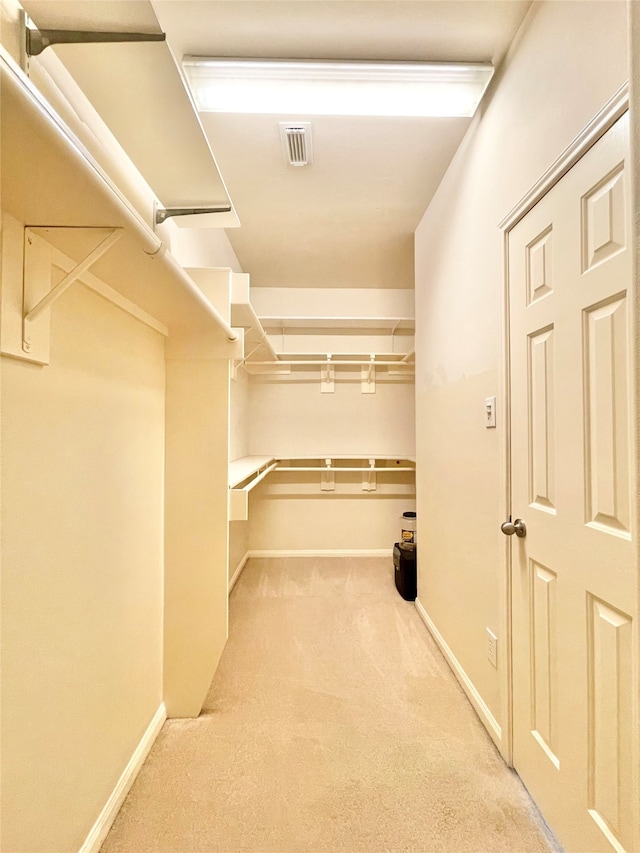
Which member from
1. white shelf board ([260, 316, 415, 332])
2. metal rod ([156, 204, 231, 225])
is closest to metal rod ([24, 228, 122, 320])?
metal rod ([156, 204, 231, 225])

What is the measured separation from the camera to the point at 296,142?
1.78 meters

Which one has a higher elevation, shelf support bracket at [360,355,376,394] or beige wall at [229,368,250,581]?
shelf support bracket at [360,355,376,394]

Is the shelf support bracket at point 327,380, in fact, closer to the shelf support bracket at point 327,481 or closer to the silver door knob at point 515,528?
the shelf support bracket at point 327,481

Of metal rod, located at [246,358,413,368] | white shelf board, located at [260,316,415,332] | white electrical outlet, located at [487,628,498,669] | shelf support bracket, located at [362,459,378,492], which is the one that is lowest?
white electrical outlet, located at [487,628,498,669]

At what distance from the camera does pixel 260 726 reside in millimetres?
1553

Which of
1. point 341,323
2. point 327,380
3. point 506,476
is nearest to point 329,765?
point 506,476

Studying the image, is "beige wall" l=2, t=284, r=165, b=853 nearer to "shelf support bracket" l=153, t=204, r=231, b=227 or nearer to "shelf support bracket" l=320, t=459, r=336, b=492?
"shelf support bracket" l=153, t=204, r=231, b=227

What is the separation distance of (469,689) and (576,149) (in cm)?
204

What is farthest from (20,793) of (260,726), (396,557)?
(396,557)

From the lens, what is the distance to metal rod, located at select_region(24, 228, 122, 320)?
0.77 metres

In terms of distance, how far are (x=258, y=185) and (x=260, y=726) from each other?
265cm

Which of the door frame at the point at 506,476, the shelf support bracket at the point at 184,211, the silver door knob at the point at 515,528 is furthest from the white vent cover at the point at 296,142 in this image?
the silver door knob at the point at 515,528

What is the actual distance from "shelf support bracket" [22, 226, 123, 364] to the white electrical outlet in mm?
1762

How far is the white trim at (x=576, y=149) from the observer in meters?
0.89
